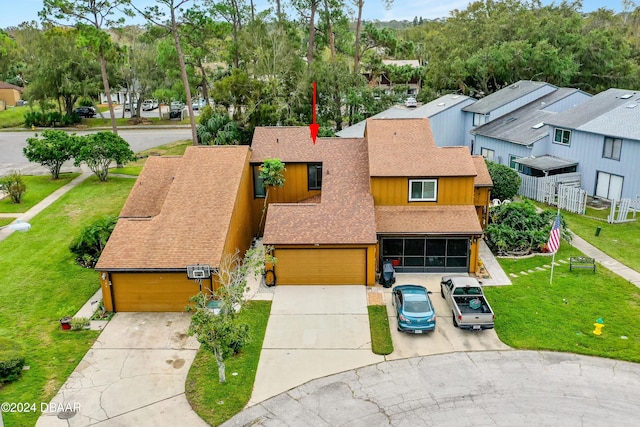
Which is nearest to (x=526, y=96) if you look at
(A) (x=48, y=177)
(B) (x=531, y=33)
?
(B) (x=531, y=33)

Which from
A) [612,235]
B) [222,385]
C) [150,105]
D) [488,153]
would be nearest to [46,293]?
[222,385]

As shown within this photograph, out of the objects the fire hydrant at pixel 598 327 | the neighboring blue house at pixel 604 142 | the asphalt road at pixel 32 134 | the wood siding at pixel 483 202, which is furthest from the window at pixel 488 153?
the asphalt road at pixel 32 134

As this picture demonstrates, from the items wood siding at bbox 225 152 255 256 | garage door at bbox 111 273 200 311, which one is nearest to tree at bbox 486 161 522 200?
wood siding at bbox 225 152 255 256

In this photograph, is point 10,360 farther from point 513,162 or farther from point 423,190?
point 513,162

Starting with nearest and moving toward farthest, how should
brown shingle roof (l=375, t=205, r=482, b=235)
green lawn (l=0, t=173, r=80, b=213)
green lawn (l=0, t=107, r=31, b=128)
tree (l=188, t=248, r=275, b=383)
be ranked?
tree (l=188, t=248, r=275, b=383), brown shingle roof (l=375, t=205, r=482, b=235), green lawn (l=0, t=173, r=80, b=213), green lawn (l=0, t=107, r=31, b=128)

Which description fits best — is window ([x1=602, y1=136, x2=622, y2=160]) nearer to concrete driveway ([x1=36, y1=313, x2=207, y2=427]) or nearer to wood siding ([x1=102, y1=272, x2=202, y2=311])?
wood siding ([x1=102, y1=272, x2=202, y2=311])

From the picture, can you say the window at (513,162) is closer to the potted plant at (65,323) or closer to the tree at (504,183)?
the tree at (504,183)

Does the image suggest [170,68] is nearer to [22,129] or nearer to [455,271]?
[22,129]
